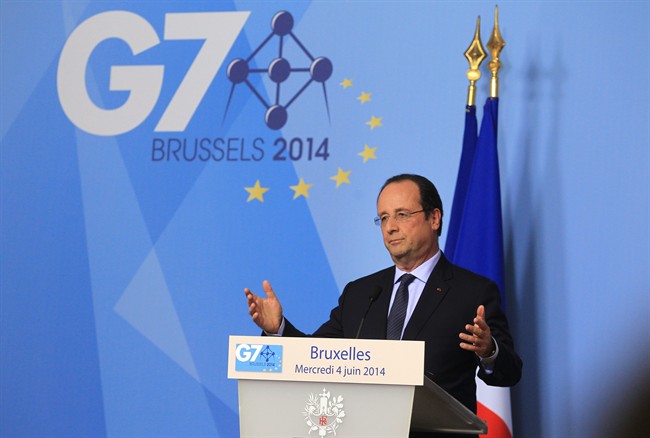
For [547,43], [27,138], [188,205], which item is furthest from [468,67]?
[27,138]

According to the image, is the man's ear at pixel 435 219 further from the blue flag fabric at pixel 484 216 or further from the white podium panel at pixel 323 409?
the white podium panel at pixel 323 409

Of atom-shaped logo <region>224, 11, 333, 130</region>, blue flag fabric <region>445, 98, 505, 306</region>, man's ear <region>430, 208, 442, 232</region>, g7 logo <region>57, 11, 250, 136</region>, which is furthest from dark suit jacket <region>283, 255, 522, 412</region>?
g7 logo <region>57, 11, 250, 136</region>

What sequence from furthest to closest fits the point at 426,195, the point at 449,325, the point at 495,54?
the point at 495,54 → the point at 426,195 → the point at 449,325

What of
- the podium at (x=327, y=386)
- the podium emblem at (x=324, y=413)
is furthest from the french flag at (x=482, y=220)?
the podium emblem at (x=324, y=413)

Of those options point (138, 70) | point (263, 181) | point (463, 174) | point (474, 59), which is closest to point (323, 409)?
point (463, 174)

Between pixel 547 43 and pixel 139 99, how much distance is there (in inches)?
87.0

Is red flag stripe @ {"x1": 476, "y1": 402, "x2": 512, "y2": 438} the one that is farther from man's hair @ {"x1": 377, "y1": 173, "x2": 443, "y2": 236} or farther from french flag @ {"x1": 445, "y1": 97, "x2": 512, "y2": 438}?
man's hair @ {"x1": 377, "y1": 173, "x2": 443, "y2": 236}

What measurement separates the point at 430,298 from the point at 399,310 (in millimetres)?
118

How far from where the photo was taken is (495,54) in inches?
167

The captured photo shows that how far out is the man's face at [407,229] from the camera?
324 cm

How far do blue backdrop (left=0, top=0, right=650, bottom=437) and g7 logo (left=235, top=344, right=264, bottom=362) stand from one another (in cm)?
231

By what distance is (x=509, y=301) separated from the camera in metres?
4.30

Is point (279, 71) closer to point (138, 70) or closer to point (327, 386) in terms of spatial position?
point (138, 70)

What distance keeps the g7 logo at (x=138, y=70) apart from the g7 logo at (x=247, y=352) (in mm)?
2825
